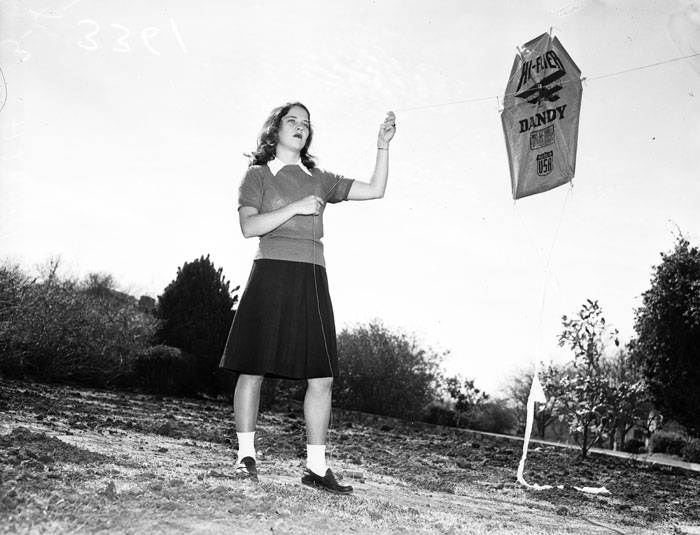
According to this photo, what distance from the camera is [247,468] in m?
3.17

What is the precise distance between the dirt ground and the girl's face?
5.67ft

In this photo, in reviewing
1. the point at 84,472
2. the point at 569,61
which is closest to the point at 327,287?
the point at 84,472

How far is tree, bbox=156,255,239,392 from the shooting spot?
12.9m

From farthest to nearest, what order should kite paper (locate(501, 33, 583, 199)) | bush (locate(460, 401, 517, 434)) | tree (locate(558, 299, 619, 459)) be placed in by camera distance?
1. bush (locate(460, 401, 517, 434))
2. tree (locate(558, 299, 619, 459))
3. kite paper (locate(501, 33, 583, 199))

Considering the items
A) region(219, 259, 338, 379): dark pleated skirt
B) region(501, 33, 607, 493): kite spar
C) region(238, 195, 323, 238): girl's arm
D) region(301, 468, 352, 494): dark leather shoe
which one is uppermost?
region(501, 33, 607, 493): kite spar

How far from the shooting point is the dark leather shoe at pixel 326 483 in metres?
3.16

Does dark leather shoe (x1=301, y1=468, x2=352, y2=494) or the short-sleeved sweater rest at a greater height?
the short-sleeved sweater

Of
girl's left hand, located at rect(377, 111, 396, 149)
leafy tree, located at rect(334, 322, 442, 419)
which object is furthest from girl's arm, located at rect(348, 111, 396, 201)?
leafy tree, located at rect(334, 322, 442, 419)

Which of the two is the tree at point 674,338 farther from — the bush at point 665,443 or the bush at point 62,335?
the bush at point 62,335

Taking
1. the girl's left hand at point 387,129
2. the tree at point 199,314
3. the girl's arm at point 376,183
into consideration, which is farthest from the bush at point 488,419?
the girl's left hand at point 387,129

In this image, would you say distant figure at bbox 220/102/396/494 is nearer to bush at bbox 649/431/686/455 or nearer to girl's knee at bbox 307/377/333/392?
girl's knee at bbox 307/377/333/392

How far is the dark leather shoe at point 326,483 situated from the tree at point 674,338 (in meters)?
9.00

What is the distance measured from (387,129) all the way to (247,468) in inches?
75.3

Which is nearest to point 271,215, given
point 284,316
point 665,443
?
point 284,316
